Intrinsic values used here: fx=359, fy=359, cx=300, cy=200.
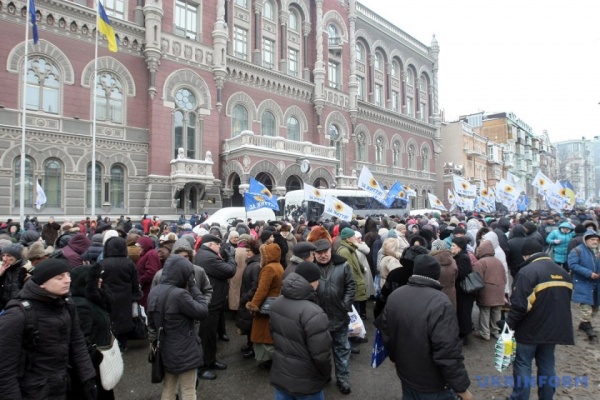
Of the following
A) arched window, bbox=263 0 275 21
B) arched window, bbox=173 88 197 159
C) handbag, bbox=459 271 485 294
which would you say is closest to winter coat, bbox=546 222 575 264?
handbag, bbox=459 271 485 294

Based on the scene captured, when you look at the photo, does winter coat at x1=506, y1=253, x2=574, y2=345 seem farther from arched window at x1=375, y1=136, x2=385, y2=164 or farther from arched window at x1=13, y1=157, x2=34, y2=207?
arched window at x1=375, y1=136, x2=385, y2=164

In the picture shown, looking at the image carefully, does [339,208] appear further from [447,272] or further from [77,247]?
[77,247]

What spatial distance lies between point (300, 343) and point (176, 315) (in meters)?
1.39

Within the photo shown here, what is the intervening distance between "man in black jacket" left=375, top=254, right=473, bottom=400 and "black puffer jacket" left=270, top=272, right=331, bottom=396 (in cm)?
64

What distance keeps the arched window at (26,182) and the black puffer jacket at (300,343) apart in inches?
725

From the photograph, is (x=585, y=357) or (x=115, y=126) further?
(x=115, y=126)

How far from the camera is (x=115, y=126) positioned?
760 inches

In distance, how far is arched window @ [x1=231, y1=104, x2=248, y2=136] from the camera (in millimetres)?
24414

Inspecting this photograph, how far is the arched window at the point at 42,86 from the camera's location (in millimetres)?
16938

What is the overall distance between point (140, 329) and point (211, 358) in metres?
1.32

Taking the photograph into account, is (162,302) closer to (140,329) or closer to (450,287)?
(140,329)

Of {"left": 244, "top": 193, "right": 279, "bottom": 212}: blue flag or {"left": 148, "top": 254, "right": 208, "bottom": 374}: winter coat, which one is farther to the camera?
{"left": 244, "top": 193, "right": 279, "bottom": 212}: blue flag

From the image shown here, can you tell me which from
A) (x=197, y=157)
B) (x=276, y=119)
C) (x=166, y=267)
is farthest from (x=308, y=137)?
(x=166, y=267)

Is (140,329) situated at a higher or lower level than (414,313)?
lower
